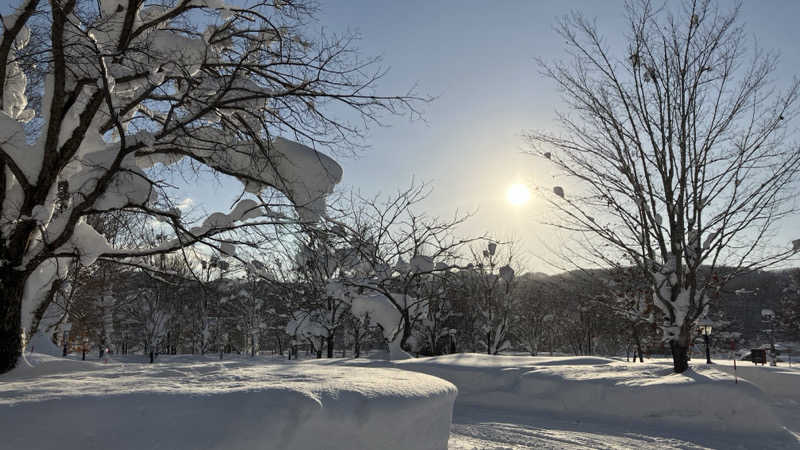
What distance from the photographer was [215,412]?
2695 mm

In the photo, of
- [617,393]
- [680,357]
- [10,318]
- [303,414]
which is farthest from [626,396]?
[10,318]

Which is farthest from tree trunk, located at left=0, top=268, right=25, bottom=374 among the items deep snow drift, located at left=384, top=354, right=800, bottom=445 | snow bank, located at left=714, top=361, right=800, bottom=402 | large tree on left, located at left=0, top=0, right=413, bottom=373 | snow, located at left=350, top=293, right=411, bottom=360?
snow bank, located at left=714, top=361, right=800, bottom=402

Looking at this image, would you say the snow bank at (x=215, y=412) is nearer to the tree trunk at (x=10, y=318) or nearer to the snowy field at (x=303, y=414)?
the snowy field at (x=303, y=414)

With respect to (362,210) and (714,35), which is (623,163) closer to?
(714,35)

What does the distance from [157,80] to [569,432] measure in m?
7.07

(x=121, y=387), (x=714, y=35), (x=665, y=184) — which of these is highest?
(x=714, y=35)

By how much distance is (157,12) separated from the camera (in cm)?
636

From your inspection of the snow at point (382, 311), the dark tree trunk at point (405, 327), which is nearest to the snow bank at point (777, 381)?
the dark tree trunk at point (405, 327)

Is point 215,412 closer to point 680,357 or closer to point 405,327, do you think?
point 680,357

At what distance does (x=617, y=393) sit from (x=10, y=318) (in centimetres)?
887

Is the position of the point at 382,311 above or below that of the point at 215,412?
above

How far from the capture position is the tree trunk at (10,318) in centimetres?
487

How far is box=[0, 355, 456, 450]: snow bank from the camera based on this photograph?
252cm

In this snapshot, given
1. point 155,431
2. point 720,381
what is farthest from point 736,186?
point 155,431
